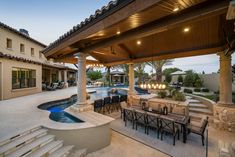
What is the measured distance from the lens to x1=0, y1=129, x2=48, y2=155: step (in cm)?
287

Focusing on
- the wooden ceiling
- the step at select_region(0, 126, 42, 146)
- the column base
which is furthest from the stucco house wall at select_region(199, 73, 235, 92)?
the step at select_region(0, 126, 42, 146)

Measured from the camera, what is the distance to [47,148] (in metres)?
3.31

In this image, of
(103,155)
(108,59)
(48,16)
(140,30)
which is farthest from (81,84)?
(48,16)

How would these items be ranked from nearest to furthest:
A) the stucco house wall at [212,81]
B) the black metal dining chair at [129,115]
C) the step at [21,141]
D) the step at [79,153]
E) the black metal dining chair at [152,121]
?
the step at [21,141] < the step at [79,153] < the black metal dining chair at [152,121] < the black metal dining chair at [129,115] < the stucco house wall at [212,81]

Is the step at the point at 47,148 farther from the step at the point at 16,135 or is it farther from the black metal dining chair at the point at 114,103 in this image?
the black metal dining chair at the point at 114,103

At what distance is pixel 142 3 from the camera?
2189 millimetres

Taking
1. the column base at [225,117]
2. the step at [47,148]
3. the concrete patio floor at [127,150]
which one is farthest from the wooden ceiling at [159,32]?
the concrete patio floor at [127,150]

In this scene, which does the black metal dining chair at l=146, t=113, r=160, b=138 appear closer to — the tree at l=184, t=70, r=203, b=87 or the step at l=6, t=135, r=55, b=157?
the step at l=6, t=135, r=55, b=157

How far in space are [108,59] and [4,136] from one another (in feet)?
24.0

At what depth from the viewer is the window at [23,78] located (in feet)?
33.9

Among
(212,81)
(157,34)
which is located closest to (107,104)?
(157,34)

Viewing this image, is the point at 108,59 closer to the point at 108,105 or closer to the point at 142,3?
the point at 108,105

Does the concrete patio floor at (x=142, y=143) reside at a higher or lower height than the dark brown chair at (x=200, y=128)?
lower

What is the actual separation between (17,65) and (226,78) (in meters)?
14.0
